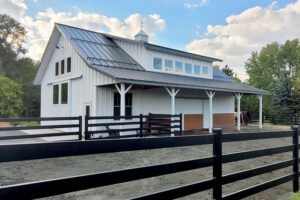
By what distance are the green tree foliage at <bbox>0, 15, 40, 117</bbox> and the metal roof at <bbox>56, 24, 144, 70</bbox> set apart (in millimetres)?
17480

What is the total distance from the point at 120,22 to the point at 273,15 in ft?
49.0

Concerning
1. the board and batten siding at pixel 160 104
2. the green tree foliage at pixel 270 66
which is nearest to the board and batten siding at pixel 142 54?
the board and batten siding at pixel 160 104

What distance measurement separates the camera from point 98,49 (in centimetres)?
1110

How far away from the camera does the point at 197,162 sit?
226cm

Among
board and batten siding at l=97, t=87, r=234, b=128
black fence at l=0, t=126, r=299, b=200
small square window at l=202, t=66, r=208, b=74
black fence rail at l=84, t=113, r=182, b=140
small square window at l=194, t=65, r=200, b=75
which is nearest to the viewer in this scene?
black fence at l=0, t=126, r=299, b=200

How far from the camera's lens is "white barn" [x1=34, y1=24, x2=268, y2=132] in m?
9.57

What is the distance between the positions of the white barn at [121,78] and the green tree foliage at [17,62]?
12777 mm

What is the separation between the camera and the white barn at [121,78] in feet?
31.4

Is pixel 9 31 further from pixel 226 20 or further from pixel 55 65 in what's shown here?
pixel 226 20

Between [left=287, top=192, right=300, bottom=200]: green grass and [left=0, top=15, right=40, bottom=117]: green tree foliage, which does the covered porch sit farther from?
[left=0, top=15, right=40, bottom=117]: green tree foliage

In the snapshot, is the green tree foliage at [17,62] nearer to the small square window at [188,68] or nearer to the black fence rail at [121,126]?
the black fence rail at [121,126]

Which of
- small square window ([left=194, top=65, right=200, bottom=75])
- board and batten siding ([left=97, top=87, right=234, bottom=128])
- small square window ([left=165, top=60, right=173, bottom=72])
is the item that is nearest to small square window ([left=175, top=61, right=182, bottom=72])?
small square window ([left=165, top=60, right=173, bottom=72])

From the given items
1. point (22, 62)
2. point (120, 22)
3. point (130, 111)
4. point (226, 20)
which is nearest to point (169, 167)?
point (130, 111)

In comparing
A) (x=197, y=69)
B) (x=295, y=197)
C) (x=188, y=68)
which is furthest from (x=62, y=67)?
(x=295, y=197)
